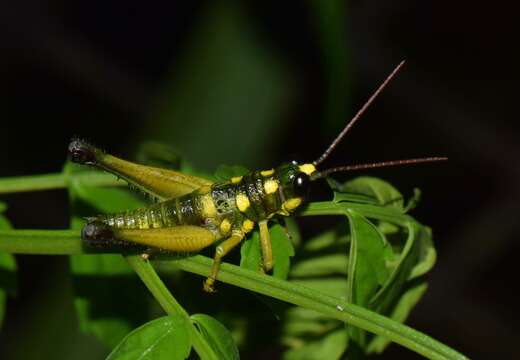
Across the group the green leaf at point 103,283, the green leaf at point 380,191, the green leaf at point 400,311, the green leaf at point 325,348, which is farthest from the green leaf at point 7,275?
the green leaf at point 400,311

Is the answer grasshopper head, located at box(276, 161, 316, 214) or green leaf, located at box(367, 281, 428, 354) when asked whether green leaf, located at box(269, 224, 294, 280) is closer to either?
grasshopper head, located at box(276, 161, 316, 214)

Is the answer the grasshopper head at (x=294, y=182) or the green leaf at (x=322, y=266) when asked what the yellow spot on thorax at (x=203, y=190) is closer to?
the grasshopper head at (x=294, y=182)

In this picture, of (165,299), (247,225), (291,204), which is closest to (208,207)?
(247,225)

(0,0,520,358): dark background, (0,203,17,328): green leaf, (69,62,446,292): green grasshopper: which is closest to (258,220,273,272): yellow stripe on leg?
(69,62,446,292): green grasshopper

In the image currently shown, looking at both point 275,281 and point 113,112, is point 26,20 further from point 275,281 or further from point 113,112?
point 275,281

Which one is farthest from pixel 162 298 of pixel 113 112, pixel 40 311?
pixel 113 112

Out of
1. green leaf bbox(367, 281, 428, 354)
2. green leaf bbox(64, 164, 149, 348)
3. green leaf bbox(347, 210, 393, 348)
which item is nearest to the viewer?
green leaf bbox(347, 210, 393, 348)
